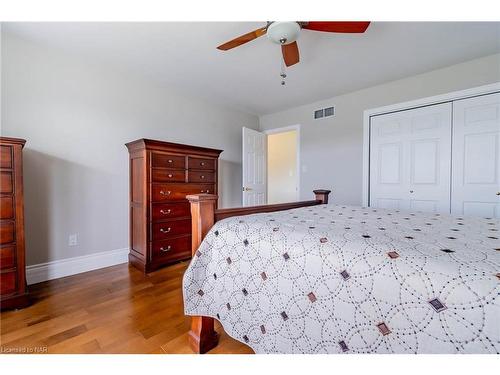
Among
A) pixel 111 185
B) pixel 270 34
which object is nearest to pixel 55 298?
pixel 111 185

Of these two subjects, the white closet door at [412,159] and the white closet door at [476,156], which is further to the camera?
the white closet door at [412,159]

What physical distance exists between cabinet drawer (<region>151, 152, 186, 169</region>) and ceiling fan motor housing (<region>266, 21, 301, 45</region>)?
165 centimetres

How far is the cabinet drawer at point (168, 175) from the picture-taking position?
2648 mm

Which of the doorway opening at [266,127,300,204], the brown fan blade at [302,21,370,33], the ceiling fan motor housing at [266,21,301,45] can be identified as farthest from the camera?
the doorway opening at [266,127,300,204]

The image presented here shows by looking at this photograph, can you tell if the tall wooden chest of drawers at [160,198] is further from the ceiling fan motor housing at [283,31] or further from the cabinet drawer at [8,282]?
the ceiling fan motor housing at [283,31]

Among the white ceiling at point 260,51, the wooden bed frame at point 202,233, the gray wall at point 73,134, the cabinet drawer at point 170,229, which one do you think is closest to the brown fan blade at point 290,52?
the white ceiling at point 260,51

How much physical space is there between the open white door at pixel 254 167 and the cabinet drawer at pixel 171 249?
1426mm

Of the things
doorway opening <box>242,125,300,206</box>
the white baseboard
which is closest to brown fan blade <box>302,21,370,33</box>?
doorway opening <box>242,125,300,206</box>

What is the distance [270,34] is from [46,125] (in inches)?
90.9

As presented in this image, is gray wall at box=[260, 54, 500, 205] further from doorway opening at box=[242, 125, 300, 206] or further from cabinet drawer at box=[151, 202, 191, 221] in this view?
cabinet drawer at box=[151, 202, 191, 221]

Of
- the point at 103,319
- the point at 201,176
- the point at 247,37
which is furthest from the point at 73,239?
the point at 247,37

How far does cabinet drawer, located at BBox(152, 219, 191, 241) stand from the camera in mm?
2673
